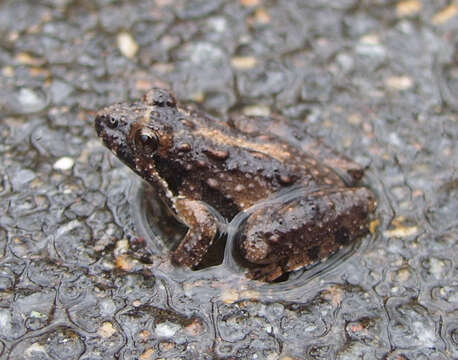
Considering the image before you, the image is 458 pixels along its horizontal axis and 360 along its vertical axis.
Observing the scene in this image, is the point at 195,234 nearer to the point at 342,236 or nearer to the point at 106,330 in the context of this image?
the point at 106,330

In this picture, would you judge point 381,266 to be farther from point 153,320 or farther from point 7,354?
point 7,354

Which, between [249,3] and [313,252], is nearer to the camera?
[313,252]

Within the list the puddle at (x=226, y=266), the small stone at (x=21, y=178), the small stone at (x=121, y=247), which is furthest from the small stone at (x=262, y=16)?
the small stone at (x=121, y=247)

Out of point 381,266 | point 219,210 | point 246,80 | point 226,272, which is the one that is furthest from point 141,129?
point 381,266

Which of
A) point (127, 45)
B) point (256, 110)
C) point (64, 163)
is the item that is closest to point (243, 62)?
point (256, 110)

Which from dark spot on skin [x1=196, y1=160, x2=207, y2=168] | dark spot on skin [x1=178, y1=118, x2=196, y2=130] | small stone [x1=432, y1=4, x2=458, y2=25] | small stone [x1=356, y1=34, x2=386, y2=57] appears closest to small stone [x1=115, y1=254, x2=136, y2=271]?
dark spot on skin [x1=196, y1=160, x2=207, y2=168]

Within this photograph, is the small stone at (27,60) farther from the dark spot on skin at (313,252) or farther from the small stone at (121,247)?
the dark spot on skin at (313,252)
